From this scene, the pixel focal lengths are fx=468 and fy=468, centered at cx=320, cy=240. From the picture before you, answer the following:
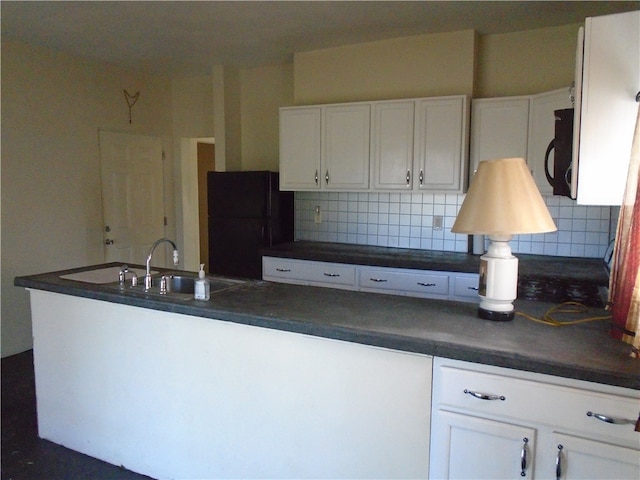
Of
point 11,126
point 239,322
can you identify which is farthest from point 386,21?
point 11,126

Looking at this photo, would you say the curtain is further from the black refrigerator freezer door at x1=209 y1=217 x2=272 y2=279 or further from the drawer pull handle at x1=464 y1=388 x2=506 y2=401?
the black refrigerator freezer door at x1=209 y1=217 x2=272 y2=279

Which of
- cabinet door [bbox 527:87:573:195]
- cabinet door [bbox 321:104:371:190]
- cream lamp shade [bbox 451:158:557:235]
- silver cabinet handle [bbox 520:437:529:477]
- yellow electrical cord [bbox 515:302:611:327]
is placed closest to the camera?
silver cabinet handle [bbox 520:437:529:477]

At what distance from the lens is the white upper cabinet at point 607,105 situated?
1.52 metres

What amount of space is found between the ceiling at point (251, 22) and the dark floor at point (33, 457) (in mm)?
2677

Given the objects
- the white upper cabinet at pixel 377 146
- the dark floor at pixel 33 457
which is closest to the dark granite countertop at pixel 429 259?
the white upper cabinet at pixel 377 146

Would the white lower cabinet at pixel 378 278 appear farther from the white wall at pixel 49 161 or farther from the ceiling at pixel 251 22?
the white wall at pixel 49 161

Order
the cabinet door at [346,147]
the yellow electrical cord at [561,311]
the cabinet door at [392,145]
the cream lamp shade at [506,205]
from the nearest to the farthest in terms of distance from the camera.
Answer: the cream lamp shade at [506,205] < the yellow electrical cord at [561,311] < the cabinet door at [392,145] < the cabinet door at [346,147]

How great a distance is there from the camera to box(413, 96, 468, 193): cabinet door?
3561mm

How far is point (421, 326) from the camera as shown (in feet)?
5.70

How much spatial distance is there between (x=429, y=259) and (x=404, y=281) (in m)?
0.25

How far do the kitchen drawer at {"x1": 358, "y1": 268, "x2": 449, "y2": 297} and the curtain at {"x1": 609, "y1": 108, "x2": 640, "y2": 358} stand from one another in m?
1.79

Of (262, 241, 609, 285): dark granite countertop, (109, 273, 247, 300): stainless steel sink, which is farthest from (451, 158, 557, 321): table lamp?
(262, 241, 609, 285): dark granite countertop

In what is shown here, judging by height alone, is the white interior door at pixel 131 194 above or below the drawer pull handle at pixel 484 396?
above

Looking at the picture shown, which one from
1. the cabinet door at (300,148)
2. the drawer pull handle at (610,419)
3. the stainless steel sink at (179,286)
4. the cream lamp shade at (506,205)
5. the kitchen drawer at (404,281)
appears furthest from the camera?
the cabinet door at (300,148)
